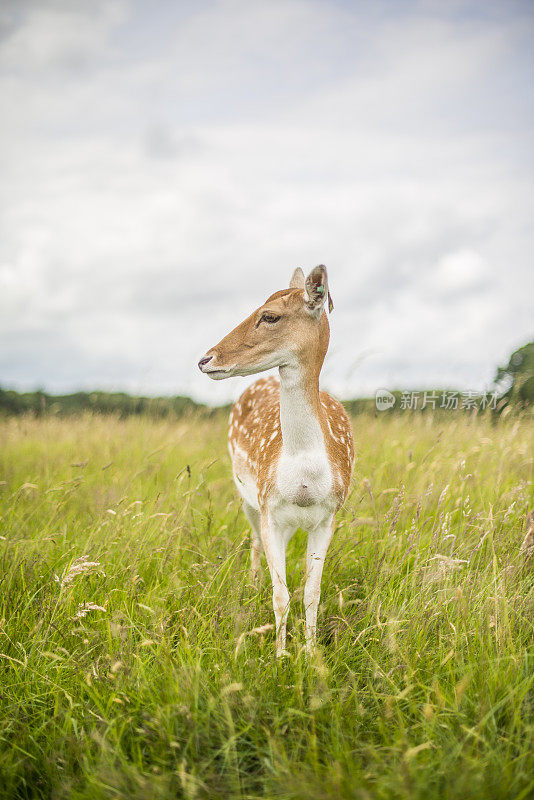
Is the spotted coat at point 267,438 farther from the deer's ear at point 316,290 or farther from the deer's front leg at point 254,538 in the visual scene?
the deer's ear at point 316,290

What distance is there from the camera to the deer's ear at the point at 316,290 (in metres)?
2.57

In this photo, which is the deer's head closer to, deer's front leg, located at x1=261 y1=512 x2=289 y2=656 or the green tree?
deer's front leg, located at x1=261 y1=512 x2=289 y2=656

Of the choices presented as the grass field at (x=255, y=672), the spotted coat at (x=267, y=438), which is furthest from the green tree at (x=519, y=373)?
the spotted coat at (x=267, y=438)

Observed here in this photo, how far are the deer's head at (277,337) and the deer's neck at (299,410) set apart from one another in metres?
0.06

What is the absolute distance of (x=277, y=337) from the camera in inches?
104

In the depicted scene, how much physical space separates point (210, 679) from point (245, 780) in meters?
0.49

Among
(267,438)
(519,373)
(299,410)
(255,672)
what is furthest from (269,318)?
(519,373)

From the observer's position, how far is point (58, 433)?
739 cm

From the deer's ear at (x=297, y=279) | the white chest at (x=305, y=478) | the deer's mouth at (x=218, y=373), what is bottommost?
the white chest at (x=305, y=478)

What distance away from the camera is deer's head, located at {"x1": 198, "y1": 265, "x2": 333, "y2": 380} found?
2.57 meters

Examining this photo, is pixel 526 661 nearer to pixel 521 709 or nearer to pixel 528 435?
pixel 521 709

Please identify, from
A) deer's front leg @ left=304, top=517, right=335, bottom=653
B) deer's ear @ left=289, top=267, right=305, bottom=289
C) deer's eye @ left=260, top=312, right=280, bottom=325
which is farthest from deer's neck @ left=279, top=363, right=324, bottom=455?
deer's ear @ left=289, top=267, right=305, bottom=289

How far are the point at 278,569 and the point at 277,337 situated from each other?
124 cm

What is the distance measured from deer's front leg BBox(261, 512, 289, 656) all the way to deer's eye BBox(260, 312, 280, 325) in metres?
1.07
